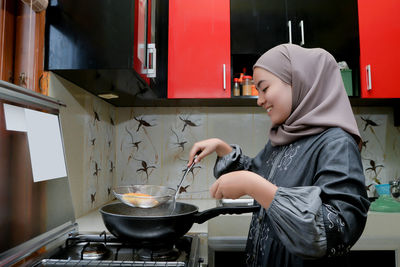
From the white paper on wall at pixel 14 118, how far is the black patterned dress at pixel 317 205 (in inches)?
27.5

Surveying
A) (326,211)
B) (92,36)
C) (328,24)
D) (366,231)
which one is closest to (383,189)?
(366,231)

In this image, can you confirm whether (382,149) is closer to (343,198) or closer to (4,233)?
(343,198)

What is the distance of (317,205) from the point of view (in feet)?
2.10

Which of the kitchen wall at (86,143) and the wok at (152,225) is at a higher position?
the kitchen wall at (86,143)

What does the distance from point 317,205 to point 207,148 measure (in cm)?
57

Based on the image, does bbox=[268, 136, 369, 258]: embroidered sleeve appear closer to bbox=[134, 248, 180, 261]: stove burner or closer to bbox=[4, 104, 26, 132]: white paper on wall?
bbox=[134, 248, 180, 261]: stove burner

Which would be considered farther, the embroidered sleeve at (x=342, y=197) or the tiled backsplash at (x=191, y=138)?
the tiled backsplash at (x=191, y=138)

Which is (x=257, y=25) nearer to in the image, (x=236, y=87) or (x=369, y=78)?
(x=236, y=87)

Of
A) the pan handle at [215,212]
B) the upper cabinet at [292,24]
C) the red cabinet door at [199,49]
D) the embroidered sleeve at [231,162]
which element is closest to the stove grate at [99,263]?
the pan handle at [215,212]

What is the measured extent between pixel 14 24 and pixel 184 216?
0.90 metres

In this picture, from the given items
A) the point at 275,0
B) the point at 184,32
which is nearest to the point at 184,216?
the point at 184,32

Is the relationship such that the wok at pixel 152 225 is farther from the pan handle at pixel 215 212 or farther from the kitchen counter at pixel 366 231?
the kitchen counter at pixel 366 231

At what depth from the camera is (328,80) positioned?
898 millimetres

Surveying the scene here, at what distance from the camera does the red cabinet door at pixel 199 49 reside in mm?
1641
